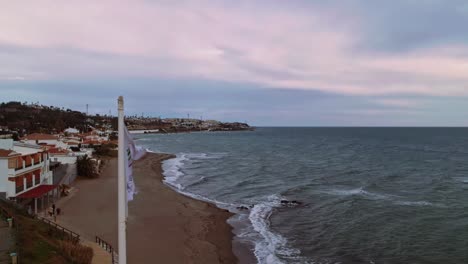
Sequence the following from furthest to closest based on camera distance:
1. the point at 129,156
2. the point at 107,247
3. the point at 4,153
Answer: the point at 4,153
the point at 107,247
the point at 129,156

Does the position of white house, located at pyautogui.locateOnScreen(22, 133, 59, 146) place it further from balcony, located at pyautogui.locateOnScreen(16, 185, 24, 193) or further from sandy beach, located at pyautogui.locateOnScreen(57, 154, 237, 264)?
balcony, located at pyautogui.locateOnScreen(16, 185, 24, 193)

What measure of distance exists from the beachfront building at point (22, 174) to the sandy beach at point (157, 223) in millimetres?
2328

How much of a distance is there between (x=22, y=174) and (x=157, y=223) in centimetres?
1068

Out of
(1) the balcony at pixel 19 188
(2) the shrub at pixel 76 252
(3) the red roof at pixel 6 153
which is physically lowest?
(2) the shrub at pixel 76 252

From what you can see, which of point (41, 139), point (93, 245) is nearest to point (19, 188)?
point (93, 245)

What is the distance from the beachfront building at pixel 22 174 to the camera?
1109 inches

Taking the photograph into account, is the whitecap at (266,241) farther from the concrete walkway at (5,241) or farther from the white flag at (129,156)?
the white flag at (129,156)

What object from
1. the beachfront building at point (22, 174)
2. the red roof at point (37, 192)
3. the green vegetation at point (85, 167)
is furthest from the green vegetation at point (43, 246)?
the green vegetation at point (85, 167)

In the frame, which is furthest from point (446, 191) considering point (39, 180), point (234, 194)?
point (39, 180)

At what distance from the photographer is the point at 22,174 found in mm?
29594

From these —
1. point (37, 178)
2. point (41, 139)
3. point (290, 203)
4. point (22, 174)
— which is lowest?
point (290, 203)

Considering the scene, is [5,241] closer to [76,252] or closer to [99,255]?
[76,252]

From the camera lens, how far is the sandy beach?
22203mm

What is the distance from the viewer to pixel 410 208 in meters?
33.2
